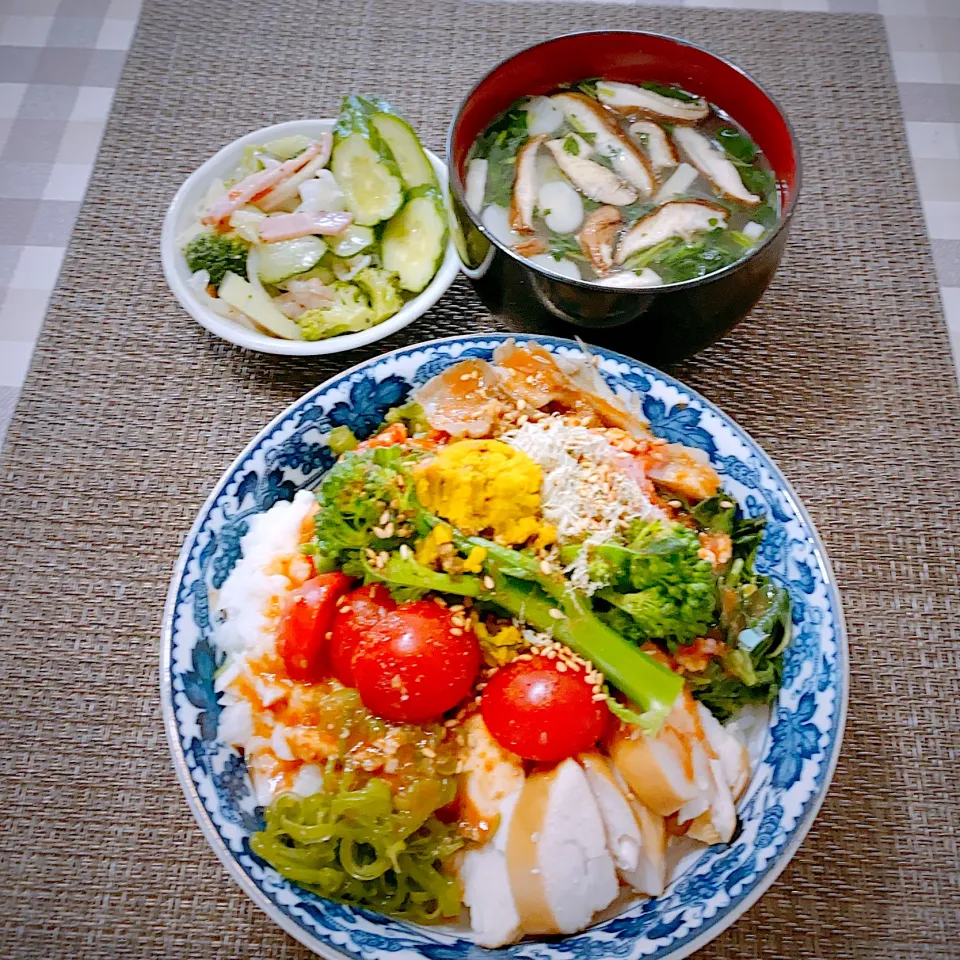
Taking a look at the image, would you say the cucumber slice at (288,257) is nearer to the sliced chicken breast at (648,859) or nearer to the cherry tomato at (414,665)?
the cherry tomato at (414,665)

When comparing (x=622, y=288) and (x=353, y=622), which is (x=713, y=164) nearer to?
(x=622, y=288)

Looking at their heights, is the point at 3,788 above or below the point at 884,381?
below

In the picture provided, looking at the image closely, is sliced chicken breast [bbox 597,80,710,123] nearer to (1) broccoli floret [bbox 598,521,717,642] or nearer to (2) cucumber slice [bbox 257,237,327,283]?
(2) cucumber slice [bbox 257,237,327,283]

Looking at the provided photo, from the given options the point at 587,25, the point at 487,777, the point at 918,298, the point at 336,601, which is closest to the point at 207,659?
the point at 336,601

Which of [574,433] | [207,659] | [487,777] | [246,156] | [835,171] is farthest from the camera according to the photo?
[835,171]

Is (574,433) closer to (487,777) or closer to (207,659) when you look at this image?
(487,777)

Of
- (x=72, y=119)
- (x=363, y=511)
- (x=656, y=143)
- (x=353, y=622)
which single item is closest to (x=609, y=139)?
(x=656, y=143)
